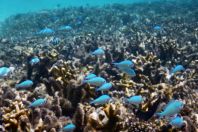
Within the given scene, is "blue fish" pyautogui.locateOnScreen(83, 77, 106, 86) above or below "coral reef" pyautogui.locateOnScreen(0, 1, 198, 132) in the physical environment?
above

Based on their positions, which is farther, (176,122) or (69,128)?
(69,128)

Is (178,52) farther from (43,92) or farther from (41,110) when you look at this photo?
(41,110)

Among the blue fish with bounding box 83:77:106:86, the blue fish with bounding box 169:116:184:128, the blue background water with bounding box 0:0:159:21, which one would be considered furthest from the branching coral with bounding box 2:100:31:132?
the blue background water with bounding box 0:0:159:21

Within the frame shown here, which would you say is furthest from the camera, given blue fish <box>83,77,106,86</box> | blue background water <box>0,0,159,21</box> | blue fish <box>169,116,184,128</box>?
blue background water <box>0,0,159,21</box>

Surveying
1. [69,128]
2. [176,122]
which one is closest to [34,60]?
[69,128]

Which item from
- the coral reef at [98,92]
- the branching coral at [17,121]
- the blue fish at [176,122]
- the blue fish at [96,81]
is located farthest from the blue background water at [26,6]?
the blue fish at [176,122]

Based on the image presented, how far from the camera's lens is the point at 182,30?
18.2 meters

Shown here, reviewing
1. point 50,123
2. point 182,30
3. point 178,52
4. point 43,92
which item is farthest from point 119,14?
point 50,123

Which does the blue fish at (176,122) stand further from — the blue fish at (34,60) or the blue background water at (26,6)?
the blue background water at (26,6)

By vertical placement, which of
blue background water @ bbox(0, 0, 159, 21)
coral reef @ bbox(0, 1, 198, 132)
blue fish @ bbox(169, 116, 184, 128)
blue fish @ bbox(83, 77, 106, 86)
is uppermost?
blue fish @ bbox(83, 77, 106, 86)

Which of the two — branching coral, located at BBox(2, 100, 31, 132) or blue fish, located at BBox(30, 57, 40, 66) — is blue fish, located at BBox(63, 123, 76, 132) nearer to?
branching coral, located at BBox(2, 100, 31, 132)

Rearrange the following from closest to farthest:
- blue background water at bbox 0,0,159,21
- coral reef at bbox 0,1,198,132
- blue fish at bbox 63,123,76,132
A: 1. blue fish at bbox 63,123,76,132
2. coral reef at bbox 0,1,198,132
3. blue background water at bbox 0,0,159,21

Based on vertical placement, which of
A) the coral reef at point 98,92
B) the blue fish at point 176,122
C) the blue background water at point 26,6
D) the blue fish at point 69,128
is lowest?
the blue background water at point 26,6

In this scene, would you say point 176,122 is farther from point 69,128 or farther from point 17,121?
point 17,121
